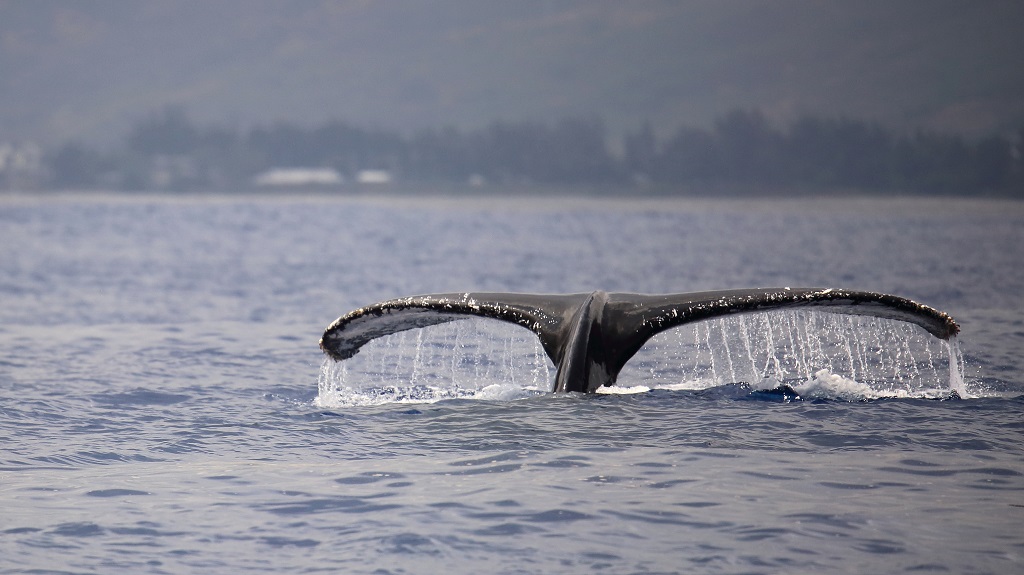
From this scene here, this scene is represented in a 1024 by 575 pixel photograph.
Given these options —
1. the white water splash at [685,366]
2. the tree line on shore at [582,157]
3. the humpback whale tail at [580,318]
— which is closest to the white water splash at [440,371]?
the white water splash at [685,366]

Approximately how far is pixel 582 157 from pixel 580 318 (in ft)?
545

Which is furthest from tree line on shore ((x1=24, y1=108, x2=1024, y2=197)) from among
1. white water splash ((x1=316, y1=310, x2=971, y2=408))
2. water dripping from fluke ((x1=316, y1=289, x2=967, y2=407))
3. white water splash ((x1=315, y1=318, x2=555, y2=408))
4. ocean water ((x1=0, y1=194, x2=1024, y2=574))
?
ocean water ((x1=0, y1=194, x2=1024, y2=574))

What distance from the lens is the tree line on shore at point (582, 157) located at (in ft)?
507

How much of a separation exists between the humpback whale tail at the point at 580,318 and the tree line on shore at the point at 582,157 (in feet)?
445

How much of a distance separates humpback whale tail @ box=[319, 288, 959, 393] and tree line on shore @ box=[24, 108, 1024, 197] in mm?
135590

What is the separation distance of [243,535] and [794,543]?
339 centimetres

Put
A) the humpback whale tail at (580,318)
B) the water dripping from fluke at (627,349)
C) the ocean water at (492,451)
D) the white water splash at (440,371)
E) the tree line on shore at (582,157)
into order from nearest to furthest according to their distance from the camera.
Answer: the ocean water at (492,451), the humpback whale tail at (580,318), the water dripping from fluke at (627,349), the white water splash at (440,371), the tree line on shore at (582,157)

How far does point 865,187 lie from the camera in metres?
150

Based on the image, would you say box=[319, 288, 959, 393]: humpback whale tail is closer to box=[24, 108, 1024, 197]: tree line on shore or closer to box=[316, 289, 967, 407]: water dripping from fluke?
box=[316, 289, 967, 407]: water dripping from fluke

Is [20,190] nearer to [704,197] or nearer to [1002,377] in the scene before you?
[704,197]

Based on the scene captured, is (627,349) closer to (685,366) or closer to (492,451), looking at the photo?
(492,451)

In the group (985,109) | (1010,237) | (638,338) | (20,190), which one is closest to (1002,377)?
(638,338)

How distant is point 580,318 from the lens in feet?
37.7

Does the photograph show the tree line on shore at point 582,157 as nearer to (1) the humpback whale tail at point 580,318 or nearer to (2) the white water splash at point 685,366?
(2) the white water splash at point 685,366
